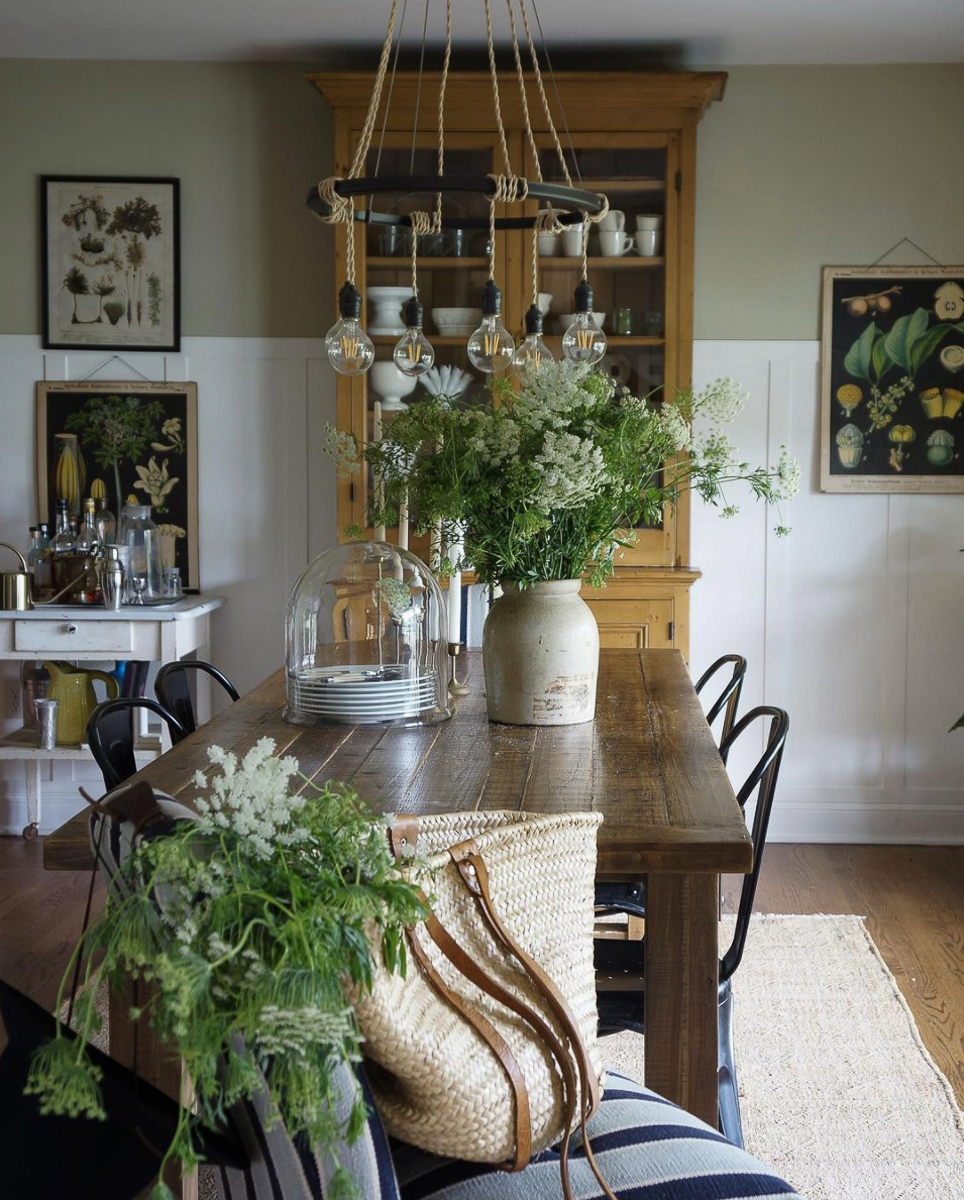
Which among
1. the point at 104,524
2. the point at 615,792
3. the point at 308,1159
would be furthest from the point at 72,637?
the point at 308,1159

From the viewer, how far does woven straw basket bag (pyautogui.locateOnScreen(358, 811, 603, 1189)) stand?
3.35ft

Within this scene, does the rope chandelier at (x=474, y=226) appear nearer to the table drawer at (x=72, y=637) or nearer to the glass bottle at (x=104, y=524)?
the table drawer at (x=72, y=637)

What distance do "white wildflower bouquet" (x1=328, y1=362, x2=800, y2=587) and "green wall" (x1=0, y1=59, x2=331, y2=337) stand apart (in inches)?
87.3

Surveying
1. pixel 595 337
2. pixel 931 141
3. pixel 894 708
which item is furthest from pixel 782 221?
pixel 595 337

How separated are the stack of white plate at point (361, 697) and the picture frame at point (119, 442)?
85.2 inches

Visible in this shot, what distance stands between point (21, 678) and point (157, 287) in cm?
139

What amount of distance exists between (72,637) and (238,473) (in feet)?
2.70

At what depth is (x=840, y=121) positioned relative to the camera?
4.13 m

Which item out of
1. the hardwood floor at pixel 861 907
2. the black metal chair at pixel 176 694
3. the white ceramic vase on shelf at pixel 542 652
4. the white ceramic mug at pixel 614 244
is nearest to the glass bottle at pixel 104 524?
the hardwood floor at pixel 861 907

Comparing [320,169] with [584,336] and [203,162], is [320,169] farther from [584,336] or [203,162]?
[584,336]

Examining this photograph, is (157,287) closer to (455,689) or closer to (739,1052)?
(455,689)

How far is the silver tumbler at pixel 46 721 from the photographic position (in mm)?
3928

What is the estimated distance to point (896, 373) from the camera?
4.15m

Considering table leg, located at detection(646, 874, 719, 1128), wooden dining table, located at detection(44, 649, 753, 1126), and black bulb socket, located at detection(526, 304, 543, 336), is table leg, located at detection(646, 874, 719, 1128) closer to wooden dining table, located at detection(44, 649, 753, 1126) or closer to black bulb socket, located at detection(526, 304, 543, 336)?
wooden dining table, located at detection(44, 649, 753, 1126)
